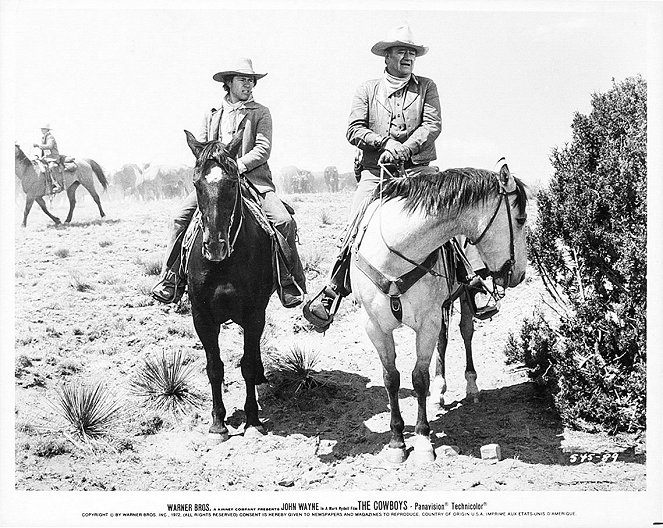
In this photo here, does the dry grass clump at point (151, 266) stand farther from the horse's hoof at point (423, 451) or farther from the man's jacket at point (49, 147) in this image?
the horse's hoof at point (423, 451)

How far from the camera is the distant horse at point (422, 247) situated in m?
5.12

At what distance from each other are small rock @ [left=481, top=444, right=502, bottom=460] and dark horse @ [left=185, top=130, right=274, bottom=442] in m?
2.08

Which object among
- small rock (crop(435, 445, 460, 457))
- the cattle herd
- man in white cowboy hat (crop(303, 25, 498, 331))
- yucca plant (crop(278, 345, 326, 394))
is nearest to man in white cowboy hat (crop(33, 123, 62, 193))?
the cattle herd

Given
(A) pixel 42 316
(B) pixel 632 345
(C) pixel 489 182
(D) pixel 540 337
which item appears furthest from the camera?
(A) pixel 42 316

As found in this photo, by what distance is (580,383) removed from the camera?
6.14 m

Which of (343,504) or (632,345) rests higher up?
(632,345)

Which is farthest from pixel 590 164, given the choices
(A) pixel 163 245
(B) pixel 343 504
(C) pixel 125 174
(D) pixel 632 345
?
(C) pixel 125 174

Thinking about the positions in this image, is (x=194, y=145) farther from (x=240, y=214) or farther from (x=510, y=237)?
(x=510, y=237)

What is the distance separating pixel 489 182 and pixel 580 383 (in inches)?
90.6

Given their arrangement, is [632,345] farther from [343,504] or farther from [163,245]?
[163,245]

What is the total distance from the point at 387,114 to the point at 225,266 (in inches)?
80.5

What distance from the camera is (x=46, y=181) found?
10.9m

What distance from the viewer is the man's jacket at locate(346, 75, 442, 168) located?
6.08 metres

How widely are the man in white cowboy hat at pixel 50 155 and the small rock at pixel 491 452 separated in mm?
6276
